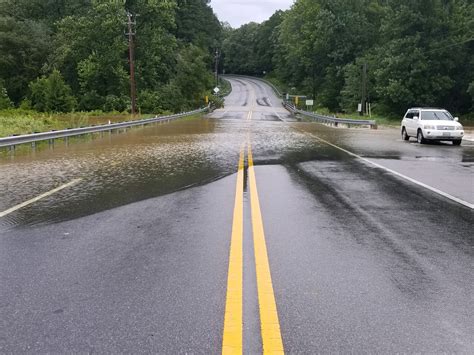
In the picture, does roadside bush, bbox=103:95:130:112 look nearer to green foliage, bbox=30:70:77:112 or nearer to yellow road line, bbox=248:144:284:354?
green foliage, bbox=30:70:77:112

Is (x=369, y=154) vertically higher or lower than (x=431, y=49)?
lower

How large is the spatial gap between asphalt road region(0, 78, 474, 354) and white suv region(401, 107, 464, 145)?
34.5ft

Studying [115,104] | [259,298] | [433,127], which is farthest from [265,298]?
[115,104]

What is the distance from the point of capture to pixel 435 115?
22234 millimetres

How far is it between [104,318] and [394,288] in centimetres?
256

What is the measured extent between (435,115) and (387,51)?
40494mm

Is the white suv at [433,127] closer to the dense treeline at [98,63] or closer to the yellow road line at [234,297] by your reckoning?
the yellow road line at [234,297]

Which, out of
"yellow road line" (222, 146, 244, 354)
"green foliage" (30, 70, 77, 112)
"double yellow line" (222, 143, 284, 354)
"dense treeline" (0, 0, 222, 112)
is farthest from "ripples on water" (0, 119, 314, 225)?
"dense treeline" (0, 0, 222, 112)

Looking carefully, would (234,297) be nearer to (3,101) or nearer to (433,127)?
(433,127)

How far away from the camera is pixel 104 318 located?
3.85 m

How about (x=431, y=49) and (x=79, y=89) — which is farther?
(x=79, y=89)

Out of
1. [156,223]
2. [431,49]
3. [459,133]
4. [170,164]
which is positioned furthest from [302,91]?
[156,223]

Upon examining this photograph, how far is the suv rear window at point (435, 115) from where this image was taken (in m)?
22.0

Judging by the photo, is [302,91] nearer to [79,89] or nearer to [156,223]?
[79,89]
